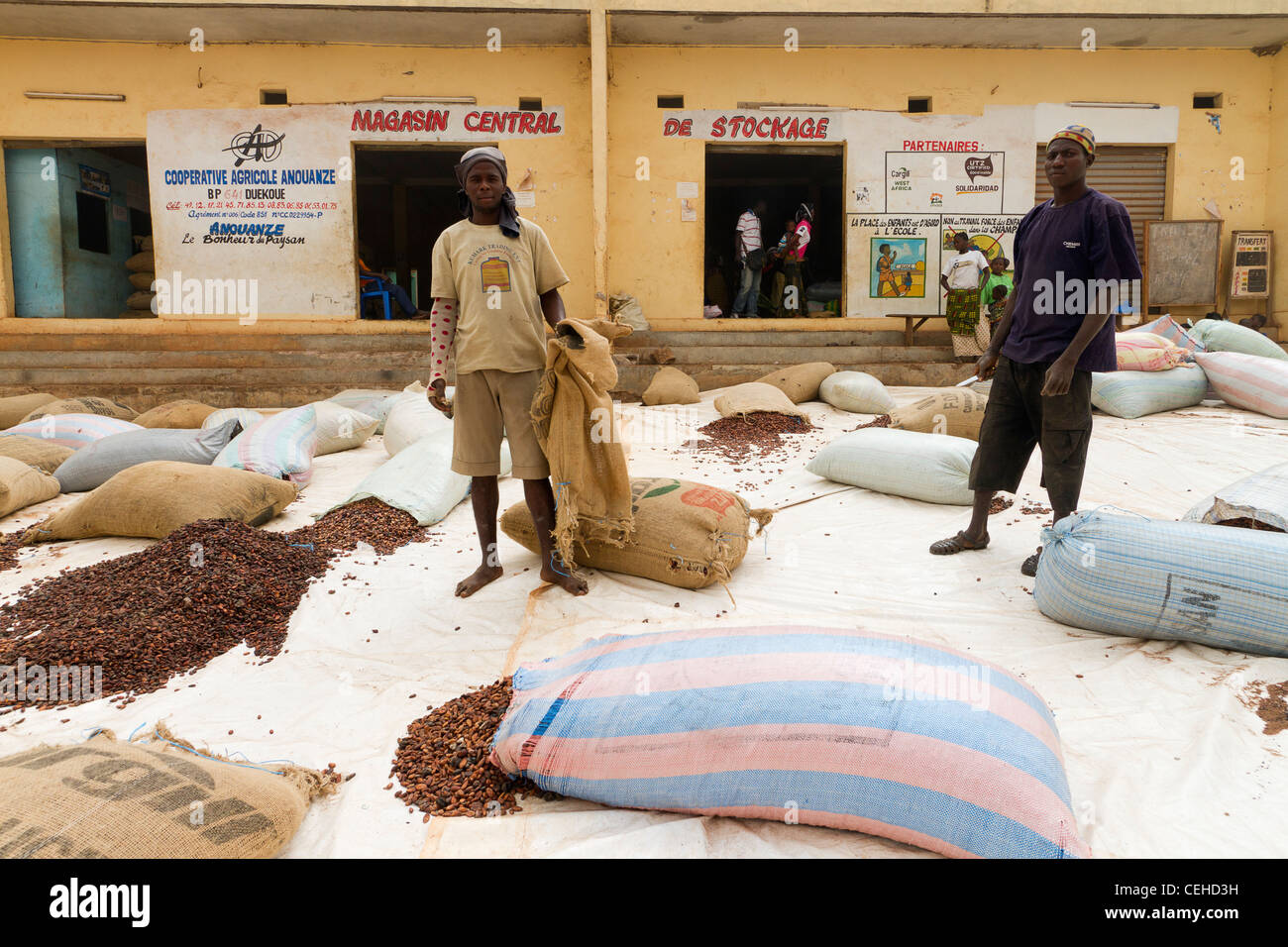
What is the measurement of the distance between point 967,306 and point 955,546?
17.6 ft

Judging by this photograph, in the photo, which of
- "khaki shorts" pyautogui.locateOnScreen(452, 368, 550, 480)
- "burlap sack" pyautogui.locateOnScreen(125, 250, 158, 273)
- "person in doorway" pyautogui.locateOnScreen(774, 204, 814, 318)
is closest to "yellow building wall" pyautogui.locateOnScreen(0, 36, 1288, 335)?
"burlap sack" pyautogui.locateOnScreen(125, 250, 158, 273)

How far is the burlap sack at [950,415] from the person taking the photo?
5004mm

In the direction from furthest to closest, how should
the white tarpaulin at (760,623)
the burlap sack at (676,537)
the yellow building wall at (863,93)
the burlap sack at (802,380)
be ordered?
the yellow building wall at (863,93), the burlap sack at (802,380), the burlap sack at (676,537), the white tarpaulin at (760,623)

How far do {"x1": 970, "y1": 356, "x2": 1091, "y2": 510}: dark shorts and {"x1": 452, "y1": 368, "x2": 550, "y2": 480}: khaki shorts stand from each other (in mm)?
1812

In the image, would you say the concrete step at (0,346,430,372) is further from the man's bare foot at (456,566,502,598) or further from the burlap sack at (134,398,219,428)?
→ the man's bare foot at (456,566,502,598)

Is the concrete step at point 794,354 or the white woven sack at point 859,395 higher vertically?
the concrete step at point 794,354

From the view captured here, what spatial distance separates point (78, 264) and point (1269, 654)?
11.5 meters

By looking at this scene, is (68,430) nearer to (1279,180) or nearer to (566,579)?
(566,579)

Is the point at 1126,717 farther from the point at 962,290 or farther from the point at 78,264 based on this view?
the point at 78,264

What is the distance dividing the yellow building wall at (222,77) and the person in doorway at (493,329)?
6.39m

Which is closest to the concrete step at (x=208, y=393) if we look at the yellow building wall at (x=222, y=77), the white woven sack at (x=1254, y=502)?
the yellow building wall at (x=222, y=77)

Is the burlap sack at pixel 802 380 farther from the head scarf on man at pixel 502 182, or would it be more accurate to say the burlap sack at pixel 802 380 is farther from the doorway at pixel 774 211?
→ the head scarf on man at pixel 502 182

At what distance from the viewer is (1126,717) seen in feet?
6.92

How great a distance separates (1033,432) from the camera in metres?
3.20
